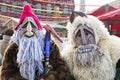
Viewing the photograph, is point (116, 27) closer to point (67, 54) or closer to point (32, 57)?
point (67, 54)

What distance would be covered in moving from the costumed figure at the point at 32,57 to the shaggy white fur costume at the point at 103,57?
0.12m

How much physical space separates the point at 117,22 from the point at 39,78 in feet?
14.0

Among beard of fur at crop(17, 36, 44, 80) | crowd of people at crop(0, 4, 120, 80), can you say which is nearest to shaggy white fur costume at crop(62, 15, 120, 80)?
crowd of people at crop(0, 4, 120, 80)

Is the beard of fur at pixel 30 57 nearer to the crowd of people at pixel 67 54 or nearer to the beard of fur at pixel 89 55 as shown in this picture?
the crowd of people at pixel 67 54

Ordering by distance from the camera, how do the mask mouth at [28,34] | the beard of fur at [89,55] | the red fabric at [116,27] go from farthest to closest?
the red fabric at [116,27] → the mask mouth at [28,34] → the beard of fur at [89,55]

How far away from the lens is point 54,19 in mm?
14523

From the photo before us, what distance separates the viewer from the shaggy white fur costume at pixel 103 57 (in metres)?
3.44

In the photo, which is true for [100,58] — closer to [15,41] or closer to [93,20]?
[93,20]

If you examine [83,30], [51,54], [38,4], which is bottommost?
[51,54]

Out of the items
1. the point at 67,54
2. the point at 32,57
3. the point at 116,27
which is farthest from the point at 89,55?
the point at 116,27

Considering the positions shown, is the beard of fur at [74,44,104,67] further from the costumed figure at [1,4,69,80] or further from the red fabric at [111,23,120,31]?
the red fabric at [111,23,120,31]

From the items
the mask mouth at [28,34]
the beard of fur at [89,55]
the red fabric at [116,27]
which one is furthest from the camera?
the red fabric at [116,27]

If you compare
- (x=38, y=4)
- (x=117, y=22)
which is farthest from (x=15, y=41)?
(x=38, y=4)

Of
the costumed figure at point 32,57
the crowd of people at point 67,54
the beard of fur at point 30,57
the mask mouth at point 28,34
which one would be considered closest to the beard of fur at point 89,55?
the crowd of people at point 67,54
